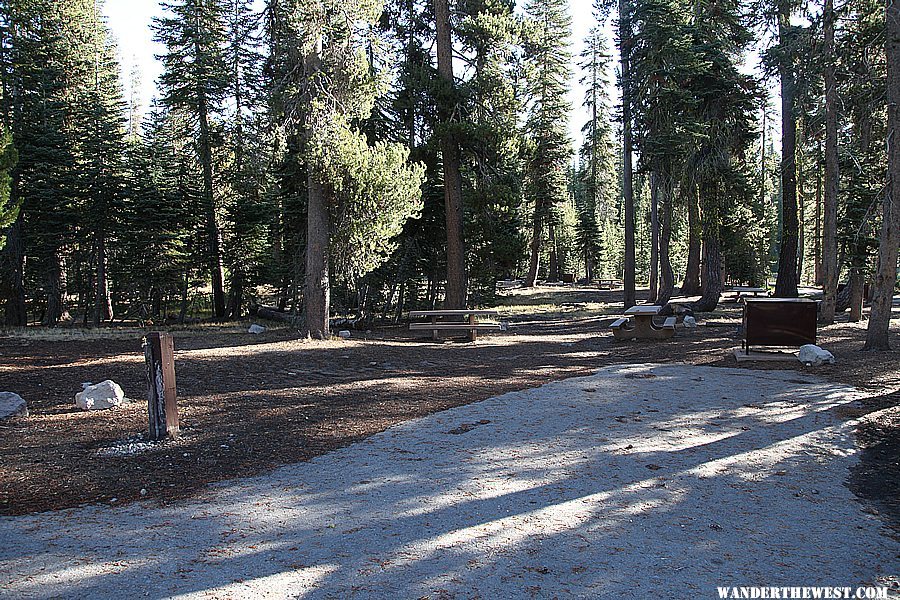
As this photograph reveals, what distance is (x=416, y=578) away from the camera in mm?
3611

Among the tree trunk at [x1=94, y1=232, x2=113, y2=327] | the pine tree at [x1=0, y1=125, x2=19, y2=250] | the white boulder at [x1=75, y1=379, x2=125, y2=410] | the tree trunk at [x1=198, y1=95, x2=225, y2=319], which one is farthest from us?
the tree trunk at [x1=198, y1=95, x2=225, y2=319]

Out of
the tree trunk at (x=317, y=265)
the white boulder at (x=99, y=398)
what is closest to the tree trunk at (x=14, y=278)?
the tree trunk at (x=317, y=265)

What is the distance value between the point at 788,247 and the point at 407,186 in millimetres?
11367

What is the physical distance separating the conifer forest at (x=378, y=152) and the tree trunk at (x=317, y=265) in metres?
0.06

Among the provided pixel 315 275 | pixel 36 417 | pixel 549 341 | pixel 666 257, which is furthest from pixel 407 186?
pixel 666 257

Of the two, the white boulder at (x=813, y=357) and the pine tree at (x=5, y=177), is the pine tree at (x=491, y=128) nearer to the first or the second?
the white boulder at (x=813, y=357)

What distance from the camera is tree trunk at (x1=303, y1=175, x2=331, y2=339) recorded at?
14266 millimetres

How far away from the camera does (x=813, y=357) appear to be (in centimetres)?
1130

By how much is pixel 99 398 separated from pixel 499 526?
5.86 metres

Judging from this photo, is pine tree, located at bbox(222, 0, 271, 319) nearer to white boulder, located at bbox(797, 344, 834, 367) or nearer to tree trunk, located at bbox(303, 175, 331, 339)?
tree trunk, located at bbox(303, 175, 331, 339)

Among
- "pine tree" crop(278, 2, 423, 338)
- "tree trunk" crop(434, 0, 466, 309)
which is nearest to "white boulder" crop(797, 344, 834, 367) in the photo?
"pine tree" crop(278, 2, 423, 338)

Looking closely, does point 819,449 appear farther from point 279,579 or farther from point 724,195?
point 724,195

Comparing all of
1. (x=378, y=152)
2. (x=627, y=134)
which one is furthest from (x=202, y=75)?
(x=627, y=134)

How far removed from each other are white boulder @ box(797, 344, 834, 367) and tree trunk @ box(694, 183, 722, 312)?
33.5ft
